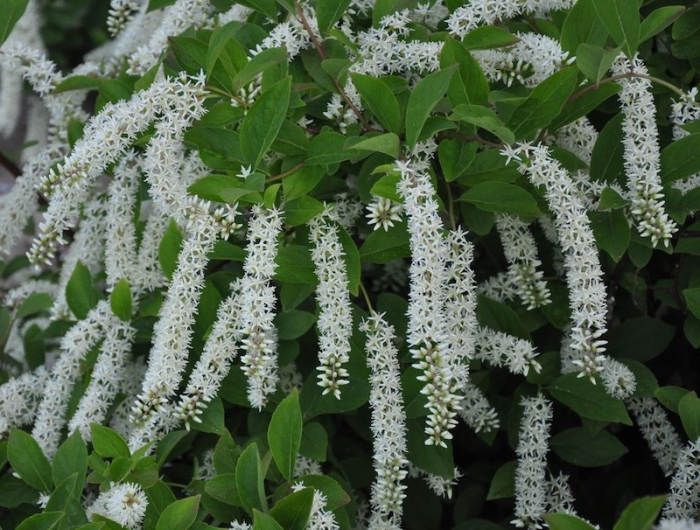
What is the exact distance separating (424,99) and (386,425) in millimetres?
616

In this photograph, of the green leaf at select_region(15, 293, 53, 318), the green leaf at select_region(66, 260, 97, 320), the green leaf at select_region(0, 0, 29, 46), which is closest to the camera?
the green leaf at select_region(0, 0, 29, 46)

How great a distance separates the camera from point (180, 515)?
1321mm

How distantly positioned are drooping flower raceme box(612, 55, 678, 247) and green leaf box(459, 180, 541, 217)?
0.20m

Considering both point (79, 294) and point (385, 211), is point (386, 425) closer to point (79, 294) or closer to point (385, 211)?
point (385, 211)

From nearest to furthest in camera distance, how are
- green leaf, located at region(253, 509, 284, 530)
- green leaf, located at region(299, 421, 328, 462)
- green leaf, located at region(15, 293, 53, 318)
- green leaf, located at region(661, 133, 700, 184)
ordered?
1. green leaf, located at region(253, 509, 284, 530)
2. green leaf, located at region(661, 133, 700, 184)
3. green leaf, located at region(299, 421, 328, 462)
4. green leaf, located at region(15, 293, 53, 318)

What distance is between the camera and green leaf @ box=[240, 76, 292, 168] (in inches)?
56.4

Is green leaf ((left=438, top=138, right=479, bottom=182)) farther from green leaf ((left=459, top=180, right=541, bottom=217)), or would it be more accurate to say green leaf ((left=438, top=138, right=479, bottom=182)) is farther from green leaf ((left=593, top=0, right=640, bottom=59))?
green leaf ((left=593, top=0, right=640, bottom=59))

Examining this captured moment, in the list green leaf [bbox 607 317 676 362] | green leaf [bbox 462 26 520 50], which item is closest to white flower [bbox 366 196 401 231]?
green leaf [bbox 462 26 520 50]

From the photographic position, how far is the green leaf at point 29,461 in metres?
1.64

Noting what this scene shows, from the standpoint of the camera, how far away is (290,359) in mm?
1795

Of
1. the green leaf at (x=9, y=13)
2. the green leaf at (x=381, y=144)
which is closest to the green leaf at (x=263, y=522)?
the green leaf at (x=381, y=144)

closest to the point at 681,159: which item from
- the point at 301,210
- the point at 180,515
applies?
the point at 301,210

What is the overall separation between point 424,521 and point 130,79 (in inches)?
52.9

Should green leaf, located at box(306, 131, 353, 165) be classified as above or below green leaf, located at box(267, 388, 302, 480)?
above
